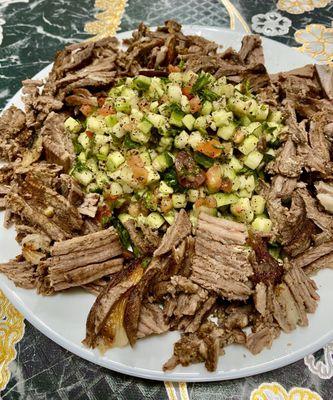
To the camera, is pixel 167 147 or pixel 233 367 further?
pixel 167 147

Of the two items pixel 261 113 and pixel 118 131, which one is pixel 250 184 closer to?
pixel 261 113

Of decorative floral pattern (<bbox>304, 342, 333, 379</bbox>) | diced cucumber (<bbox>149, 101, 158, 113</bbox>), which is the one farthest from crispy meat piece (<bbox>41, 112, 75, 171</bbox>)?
decorative floral pattern (<bbox>304, 342, 333, 379</bbox>)

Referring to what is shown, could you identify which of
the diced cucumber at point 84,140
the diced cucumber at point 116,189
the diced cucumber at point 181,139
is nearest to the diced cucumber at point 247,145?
the diced cucumber at point 181,139

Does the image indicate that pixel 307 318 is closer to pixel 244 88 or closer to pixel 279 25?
pixel 244 88

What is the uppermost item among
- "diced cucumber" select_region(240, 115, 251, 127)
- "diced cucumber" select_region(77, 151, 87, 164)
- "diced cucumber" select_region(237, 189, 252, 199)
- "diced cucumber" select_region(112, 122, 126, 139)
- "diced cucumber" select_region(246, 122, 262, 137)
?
"diced cucumber" select_region(240, 115, 251, 127)

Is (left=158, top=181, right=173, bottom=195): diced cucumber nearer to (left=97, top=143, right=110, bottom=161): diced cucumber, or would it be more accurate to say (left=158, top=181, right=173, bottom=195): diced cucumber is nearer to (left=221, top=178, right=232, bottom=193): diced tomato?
(left=221, top=178, right=232, bottom=193): diced tomato

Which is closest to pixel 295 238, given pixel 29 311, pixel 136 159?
pixel 136 159
